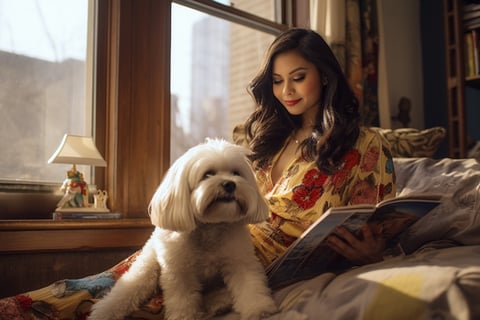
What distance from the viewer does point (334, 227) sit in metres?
1.14

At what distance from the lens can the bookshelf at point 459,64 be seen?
127 inches

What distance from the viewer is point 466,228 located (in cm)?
140

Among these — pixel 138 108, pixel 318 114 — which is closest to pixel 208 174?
pixel 318 114

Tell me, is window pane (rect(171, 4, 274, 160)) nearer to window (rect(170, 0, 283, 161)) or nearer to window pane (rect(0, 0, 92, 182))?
window (rect(170, 0, 283, 161))

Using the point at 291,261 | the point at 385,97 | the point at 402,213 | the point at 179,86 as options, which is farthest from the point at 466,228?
the point at 385,97

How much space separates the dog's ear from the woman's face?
58cm

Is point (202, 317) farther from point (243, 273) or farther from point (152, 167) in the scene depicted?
point (152, 167)

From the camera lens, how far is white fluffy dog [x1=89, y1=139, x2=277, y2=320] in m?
1.21

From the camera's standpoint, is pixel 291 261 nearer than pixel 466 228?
Yes

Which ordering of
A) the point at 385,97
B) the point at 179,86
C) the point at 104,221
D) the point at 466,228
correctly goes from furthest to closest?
the point at 385,97 → the point at 179,86 → the point at 104,221 → the point at 466,228

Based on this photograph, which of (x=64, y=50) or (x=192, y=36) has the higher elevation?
(x=192, y=36)

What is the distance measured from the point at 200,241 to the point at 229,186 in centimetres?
20

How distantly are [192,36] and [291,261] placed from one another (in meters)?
1.94

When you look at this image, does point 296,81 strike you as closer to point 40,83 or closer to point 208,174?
point 208,174
